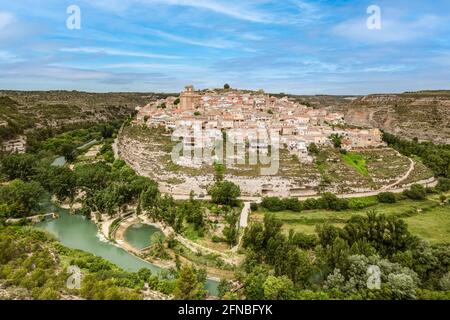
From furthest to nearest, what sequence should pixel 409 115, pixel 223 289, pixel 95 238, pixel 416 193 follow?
pixel 409 115
pixel 416 193
pixel 95 238
pixel 223 289

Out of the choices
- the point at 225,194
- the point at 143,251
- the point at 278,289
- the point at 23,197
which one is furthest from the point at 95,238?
the point at 278,289

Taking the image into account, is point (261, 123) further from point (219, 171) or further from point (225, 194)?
point (225, 194)

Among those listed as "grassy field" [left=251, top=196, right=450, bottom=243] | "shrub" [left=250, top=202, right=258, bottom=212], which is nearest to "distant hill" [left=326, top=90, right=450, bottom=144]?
"grassy field" [left=251, top=196, right=450, bottom=243]

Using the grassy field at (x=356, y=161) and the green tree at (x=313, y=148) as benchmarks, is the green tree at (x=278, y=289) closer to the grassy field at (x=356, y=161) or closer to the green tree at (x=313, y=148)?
the grassy field at (x=356, y=161)

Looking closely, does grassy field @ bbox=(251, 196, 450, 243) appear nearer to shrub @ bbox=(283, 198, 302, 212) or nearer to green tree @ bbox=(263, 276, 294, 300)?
shrub @ bbox=(283, 198, 302, 212)
